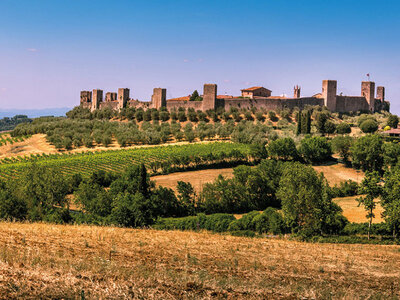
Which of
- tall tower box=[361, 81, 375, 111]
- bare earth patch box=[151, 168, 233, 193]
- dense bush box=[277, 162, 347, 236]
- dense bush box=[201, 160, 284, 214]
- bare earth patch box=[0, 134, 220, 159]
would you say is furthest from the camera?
tall tower box=[361, 81, 375, 111]

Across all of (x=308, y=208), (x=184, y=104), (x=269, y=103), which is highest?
(x=269, y=103)

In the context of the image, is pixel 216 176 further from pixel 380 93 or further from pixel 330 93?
pixel 380 93

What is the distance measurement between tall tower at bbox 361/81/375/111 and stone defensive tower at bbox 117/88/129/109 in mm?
43440

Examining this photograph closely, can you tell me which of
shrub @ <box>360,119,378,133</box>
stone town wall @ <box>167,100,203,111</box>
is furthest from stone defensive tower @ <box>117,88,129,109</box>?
shrub @ <box>360,119,378,133</box>

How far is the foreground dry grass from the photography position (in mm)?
7773

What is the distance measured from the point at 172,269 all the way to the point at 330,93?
6393 cm

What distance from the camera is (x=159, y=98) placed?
7269 cm

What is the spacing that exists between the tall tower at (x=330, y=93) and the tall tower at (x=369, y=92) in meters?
6.12

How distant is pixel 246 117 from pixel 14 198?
45457mm

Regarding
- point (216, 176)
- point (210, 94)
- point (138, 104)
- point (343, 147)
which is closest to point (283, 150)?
point (343, 147)

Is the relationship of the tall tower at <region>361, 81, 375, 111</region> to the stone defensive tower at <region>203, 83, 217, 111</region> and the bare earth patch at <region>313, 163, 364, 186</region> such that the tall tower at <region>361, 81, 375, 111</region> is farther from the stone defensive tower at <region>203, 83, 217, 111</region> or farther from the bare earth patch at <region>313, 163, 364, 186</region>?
the bare earth patch at <region>313, 163, 364, 186</region>

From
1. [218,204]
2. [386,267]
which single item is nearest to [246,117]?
[218,204]

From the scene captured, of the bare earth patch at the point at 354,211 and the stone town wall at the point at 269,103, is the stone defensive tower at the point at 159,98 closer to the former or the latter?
the stone town wall at the point at 269,103

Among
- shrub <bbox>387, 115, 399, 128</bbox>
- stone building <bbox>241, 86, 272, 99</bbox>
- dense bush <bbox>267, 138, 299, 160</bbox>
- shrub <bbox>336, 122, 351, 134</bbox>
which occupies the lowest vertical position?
dense bush <bbox>267, 138, 299, 160</bbox>
